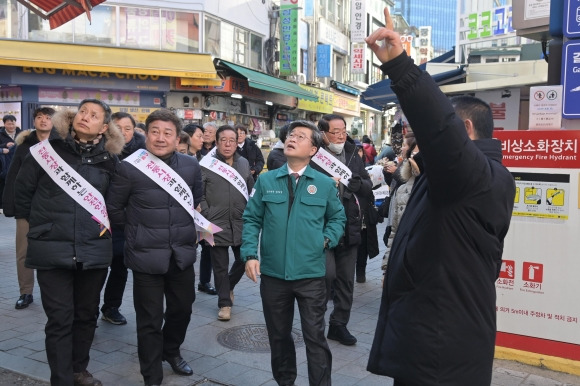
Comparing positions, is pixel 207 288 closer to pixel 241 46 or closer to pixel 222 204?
pixel 222 204

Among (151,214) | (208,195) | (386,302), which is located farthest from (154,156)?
(386,302)

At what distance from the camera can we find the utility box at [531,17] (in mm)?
6949

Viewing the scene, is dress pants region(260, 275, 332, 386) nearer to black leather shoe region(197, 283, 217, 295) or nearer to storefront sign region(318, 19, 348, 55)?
black leather shoe region(197, 283, 217, 295)

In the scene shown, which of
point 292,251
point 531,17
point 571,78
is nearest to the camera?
point 292,251

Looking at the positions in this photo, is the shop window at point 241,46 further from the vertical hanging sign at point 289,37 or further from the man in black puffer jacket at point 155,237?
the man in black puffer jacket at point 155,237

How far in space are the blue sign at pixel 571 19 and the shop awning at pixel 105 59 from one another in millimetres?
14415

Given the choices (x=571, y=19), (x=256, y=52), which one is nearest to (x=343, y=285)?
(x=571, y=19)

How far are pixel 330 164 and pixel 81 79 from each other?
14.9 meters

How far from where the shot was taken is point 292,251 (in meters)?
3.85

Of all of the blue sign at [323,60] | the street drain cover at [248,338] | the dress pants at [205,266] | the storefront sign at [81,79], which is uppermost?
the blue sign at [323,60]

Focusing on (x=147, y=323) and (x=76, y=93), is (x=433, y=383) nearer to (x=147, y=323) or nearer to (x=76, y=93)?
(x=147, y=323)

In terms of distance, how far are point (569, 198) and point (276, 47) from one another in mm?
20357

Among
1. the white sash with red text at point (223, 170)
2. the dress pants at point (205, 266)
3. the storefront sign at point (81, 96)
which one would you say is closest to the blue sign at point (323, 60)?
the storefront sign at point (81, 96)

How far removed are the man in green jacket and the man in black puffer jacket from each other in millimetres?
548
